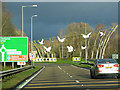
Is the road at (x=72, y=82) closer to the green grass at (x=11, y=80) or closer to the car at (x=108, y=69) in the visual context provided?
the car at (x=108, y=69)

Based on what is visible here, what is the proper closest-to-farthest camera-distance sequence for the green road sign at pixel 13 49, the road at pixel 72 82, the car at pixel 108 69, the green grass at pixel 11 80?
the green grass at pixel 11 80
the road at pixel 72 82
the car at pixel 108 69
the green road sign at pixel 13 49

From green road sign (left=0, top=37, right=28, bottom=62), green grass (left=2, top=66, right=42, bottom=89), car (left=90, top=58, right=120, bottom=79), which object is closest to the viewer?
green grass (left=2, top=66, right=42, bottom=89)

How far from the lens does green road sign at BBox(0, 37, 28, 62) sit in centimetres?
3309

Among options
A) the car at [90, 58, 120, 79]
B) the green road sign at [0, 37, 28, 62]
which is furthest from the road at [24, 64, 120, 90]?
the green road sign at [0, 37, 28, 62]

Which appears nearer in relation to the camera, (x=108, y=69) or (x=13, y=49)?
(x=108, y=69)

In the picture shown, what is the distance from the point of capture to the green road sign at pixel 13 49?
33.1 m

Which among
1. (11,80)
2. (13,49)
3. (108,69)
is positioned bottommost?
(11,80)

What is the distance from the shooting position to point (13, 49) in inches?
1326

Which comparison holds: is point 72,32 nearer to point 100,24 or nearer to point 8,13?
point 100,24

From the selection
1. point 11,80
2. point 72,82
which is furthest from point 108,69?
point 11,80

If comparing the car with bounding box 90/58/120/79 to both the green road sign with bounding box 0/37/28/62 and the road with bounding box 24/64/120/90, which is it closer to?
the road with bounding box 24/64/120/90

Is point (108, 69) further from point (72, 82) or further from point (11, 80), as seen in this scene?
point (11, 80)

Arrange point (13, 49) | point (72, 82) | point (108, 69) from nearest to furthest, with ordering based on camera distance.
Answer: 1. point (72, 82)
2. point (108, 69)
3. point (13, 49)

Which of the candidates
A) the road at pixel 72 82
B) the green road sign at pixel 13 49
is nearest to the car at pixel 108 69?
→ the road at pixel 72 82
